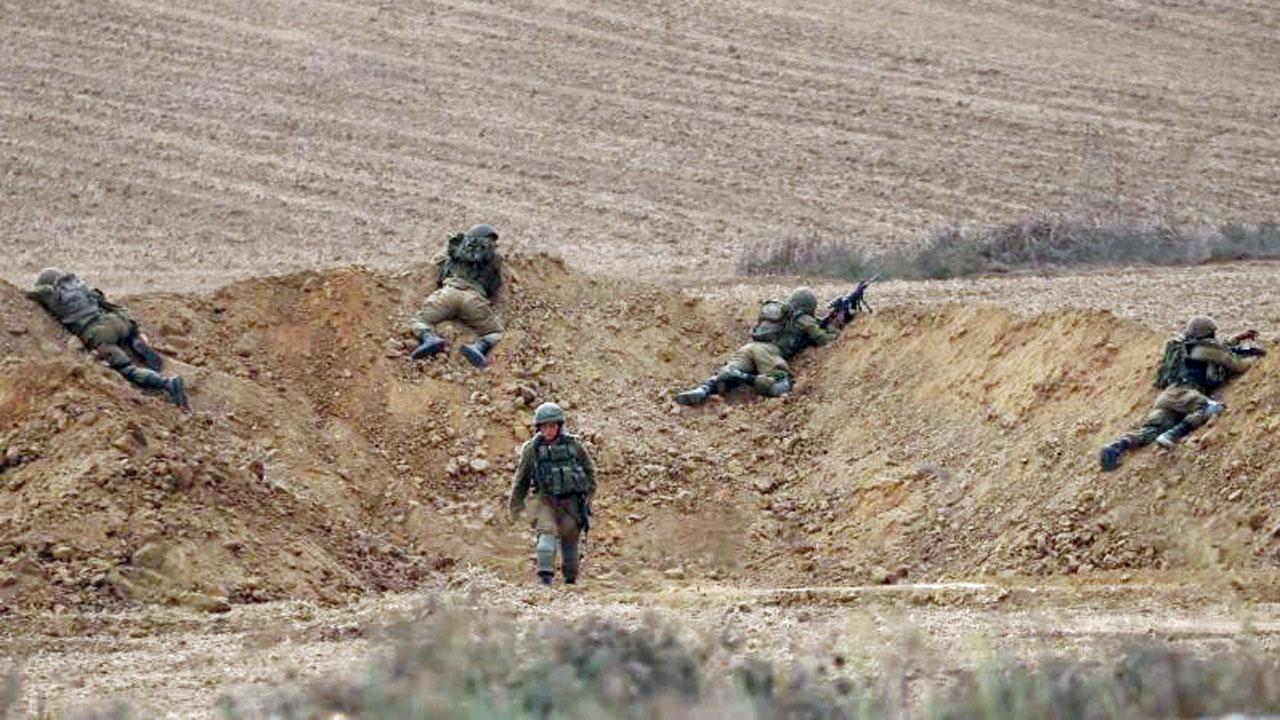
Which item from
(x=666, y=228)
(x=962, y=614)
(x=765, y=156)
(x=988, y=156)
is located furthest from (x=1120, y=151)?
(x=962, y=614)

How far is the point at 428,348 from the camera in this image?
61.9 ft

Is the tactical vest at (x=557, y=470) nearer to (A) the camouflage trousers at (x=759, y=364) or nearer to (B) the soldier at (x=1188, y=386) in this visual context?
(B) the soldier at (x=1188, y=386)

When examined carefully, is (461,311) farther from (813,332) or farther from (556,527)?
(556,527)

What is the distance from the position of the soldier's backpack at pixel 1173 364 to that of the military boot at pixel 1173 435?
1.57 feet

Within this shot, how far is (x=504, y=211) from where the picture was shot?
29.8 meters

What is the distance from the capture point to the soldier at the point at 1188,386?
15.4 metres

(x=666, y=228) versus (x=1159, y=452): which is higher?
(x=1159, y=452)

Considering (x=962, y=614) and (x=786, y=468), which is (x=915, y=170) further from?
(x=962, y=614)

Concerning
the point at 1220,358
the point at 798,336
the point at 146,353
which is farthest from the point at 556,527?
the point at 798,336

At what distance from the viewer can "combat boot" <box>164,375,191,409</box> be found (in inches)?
668

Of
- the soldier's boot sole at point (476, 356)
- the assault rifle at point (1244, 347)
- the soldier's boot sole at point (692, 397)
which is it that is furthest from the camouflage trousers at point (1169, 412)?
the soldier's boot sole at point (476, 356)

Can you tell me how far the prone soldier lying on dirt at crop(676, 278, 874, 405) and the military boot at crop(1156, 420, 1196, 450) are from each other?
4776 mm

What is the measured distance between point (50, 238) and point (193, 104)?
5.90 metres

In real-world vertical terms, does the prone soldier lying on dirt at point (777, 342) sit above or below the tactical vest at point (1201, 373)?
below
